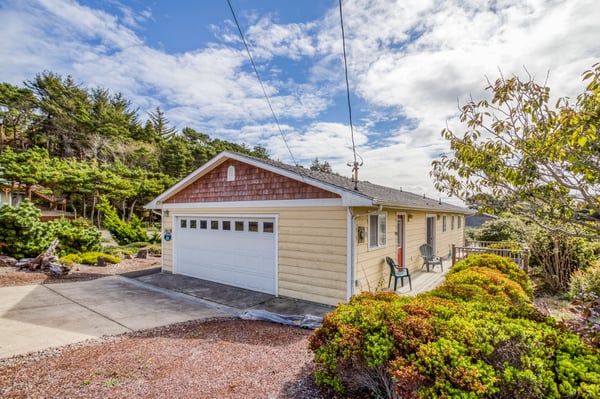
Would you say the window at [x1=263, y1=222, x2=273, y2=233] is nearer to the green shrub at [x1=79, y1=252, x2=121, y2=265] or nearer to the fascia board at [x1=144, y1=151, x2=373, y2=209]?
the fascia board at [x1=144, y1=151, x2=373, y2=209]

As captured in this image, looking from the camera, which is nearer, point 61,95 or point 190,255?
point 190,255

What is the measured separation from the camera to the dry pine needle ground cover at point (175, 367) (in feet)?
11.0

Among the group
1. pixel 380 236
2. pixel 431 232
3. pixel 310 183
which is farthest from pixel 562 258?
pixel 310 183

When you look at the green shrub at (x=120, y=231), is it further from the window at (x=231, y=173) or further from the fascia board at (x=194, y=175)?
the window at (x=231, y=173)

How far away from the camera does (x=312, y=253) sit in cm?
724

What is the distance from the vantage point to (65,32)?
6805mm

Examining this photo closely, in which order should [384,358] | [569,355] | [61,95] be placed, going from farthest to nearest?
1. [61,95]
2. [384,358]
3. [569,355]

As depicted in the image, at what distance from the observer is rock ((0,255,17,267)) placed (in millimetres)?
10527

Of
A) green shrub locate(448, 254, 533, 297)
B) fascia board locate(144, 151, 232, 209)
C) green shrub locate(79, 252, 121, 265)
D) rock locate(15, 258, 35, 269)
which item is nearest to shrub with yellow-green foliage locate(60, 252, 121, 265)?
green shrub locate(79, 252, 121, 265)

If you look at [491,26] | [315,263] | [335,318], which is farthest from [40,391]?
[491,26]

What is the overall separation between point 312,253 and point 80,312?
17.3ft

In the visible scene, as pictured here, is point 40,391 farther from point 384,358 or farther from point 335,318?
point 384,358

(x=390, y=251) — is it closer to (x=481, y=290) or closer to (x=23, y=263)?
(x=481, y=290)

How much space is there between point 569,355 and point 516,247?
30.1ft
